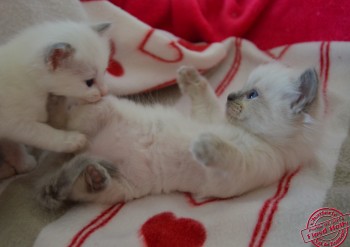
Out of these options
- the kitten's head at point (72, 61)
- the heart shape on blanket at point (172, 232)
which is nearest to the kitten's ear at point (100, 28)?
the kitten's head at point (72, 61)

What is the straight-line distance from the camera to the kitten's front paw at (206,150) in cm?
117

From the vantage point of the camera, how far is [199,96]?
5.24 ft

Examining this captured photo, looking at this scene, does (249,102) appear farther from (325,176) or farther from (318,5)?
(318,5)

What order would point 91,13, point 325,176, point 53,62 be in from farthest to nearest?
point 91,13 < point 325,176 < point 53,62

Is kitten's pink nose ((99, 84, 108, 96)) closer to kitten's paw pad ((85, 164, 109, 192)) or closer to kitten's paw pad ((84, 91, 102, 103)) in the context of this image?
kitten's paw pad ((84, 91, 102, 103))

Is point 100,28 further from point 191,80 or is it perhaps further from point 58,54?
point 191,80

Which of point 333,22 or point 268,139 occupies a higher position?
point 333,22

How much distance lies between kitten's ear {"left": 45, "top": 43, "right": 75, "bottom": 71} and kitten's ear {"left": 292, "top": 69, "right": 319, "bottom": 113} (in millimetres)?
737

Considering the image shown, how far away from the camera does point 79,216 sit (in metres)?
1.26

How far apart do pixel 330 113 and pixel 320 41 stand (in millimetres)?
429

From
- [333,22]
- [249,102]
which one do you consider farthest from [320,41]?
[249,102]

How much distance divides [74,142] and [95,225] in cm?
27

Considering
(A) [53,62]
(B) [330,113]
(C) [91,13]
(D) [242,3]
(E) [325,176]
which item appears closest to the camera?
(A) [53,62]

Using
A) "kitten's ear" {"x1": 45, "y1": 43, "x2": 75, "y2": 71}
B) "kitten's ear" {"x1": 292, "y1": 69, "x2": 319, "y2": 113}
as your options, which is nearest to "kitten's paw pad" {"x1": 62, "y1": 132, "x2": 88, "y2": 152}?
"kitten's ear" {"x1": 45, "y1": 43, "x2": 75, "y2": 71}
